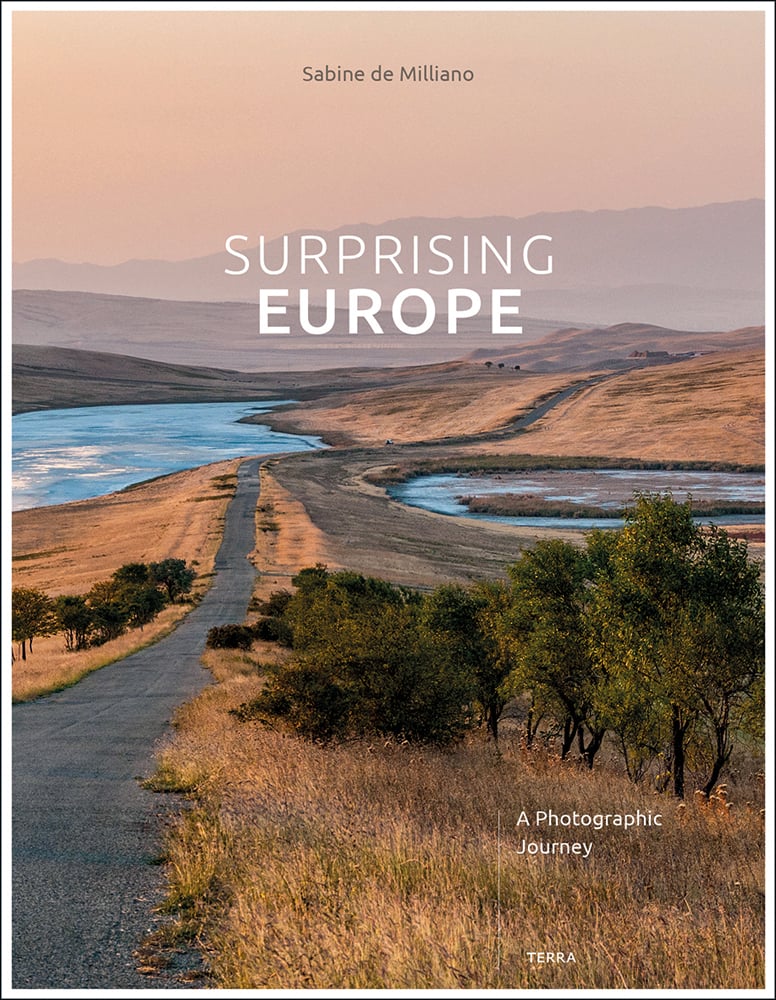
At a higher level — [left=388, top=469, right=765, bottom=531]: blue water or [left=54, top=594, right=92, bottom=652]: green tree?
[left=388, top=469, right=765, bottom=531]: blue water

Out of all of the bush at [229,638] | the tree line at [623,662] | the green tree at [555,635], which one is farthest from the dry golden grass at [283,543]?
the tree line at [623,662]

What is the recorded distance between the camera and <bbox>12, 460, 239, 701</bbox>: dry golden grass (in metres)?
60.6

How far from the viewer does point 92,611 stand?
58812 millimetres

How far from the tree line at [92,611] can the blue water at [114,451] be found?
203 ft

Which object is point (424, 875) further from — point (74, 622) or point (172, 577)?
point (172, 577)

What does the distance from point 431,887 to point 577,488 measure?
103m

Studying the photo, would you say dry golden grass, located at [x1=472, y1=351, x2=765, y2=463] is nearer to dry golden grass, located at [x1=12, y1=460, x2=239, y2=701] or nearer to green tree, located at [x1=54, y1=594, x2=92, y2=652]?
dry golden grass, located at [x1=12, y1=460, x2=239, y2=701]

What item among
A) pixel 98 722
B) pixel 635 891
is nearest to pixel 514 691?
pixel 98 722

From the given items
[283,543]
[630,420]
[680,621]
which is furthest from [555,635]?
[630,420]

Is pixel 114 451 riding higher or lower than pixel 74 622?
higher

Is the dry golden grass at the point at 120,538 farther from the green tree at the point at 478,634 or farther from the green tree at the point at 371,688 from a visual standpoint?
the green tree at the point at 371,688

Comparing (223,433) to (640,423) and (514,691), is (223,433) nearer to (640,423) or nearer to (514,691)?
(640,423)

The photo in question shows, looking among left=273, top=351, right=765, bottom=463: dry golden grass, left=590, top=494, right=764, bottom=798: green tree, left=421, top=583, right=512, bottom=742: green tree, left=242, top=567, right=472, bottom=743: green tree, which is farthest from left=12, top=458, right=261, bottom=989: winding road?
left=273, top=351, right=765, bottom=463: dry golden grass

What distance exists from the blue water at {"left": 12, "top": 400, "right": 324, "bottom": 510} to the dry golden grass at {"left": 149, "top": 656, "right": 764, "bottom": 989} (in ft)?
385
